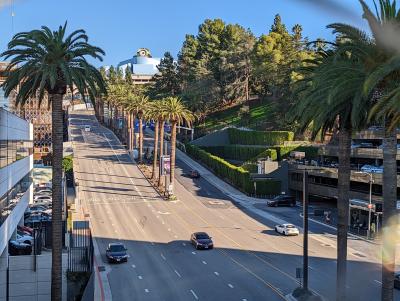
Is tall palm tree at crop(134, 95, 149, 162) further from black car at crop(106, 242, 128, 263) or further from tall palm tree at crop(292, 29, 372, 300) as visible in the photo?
tall palm tree at crop(292, 29, 372, 300)

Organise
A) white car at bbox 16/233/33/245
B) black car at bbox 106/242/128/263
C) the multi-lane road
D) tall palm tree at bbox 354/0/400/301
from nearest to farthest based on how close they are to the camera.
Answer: tall palm tree at bbox 354/0/400/301
the multi-lane road
black car at bbox 106/242/128/263
white car at bbox 16/233/33/245

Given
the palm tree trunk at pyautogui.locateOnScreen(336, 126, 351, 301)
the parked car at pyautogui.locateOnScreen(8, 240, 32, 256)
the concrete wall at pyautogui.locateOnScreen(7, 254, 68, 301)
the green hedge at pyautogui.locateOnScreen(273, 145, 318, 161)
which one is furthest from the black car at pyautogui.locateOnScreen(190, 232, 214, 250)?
the green hedge at pyautogui.locateOnScreen(273, 145, 318, 161)

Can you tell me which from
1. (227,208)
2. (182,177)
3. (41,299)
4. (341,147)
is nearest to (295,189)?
(227,208)

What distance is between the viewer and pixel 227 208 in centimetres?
7406

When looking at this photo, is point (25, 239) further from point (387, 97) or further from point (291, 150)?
point (291, 150)

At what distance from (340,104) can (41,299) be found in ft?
82.2

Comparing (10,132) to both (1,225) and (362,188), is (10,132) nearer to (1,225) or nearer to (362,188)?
(1,225)

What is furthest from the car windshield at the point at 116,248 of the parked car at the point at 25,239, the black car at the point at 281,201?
the black car at the point at 281,201

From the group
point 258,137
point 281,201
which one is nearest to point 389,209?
point 281,201

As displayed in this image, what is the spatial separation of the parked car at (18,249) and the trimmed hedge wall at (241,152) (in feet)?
162

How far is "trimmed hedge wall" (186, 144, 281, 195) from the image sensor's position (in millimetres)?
A: 83125

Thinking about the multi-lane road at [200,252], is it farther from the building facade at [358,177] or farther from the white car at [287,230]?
the building facade at [358,177]

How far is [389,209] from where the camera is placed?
22.7 m

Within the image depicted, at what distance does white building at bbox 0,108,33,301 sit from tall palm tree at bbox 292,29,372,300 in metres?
18.6
